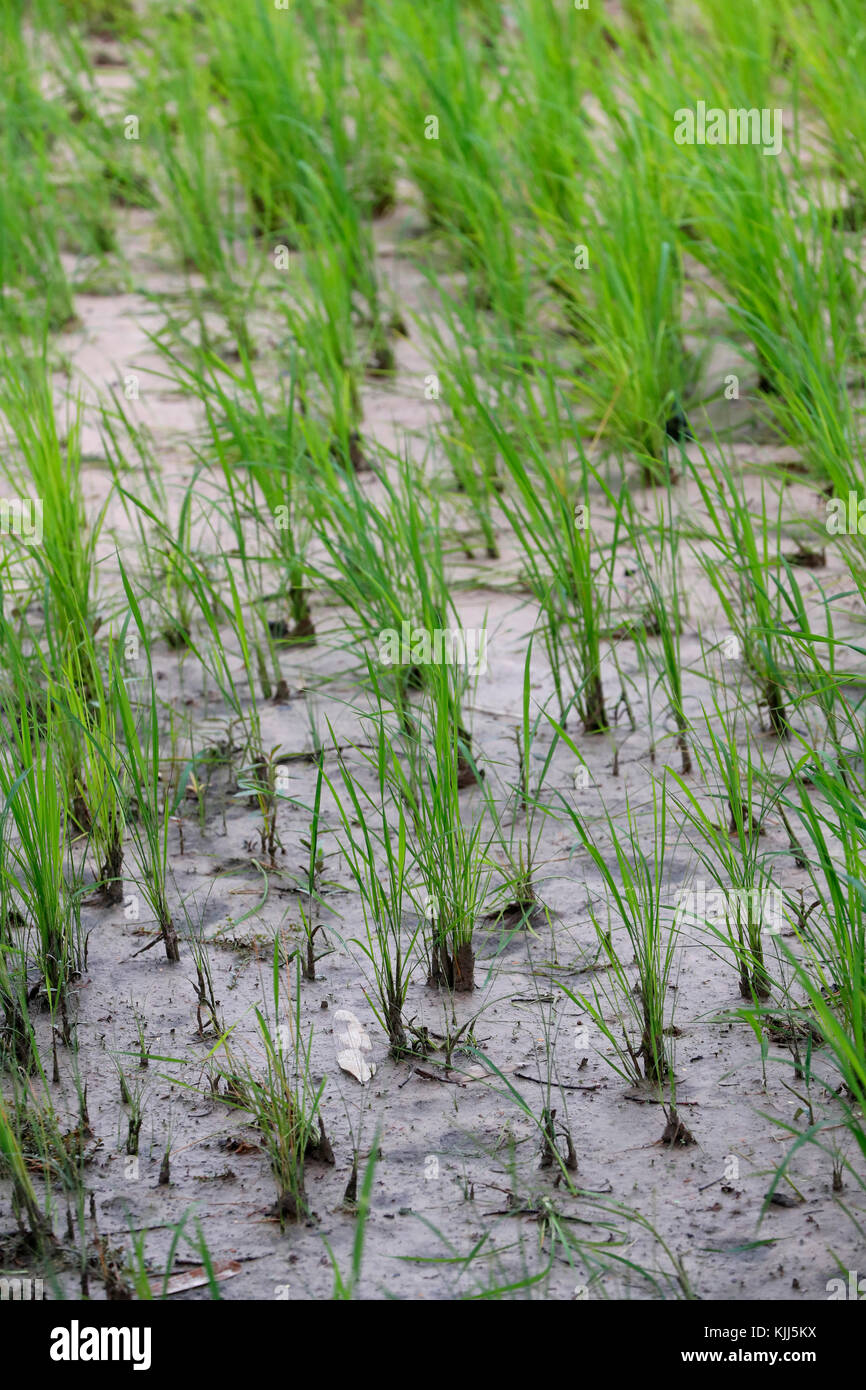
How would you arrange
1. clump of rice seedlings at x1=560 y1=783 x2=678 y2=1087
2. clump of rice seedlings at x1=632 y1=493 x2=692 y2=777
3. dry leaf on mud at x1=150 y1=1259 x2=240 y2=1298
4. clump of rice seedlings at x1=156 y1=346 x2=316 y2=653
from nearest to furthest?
dry leaf on mud at x1=150 y1=1259 x2=240 y2=1298 → clump of rice seedlings at x1=560 y1=783 x2=678 y2=1087 → clump of rice seedlings at x1=632 y1=493 x2=692 y2=777 → clump of rice seedlings at x1=156 y1=346 x2=316 y2=653

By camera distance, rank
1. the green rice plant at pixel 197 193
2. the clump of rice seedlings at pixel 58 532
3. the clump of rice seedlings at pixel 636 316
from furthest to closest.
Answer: the green rice plant at pixel 197 193 → the clump of rice seedlings at pixel 636 316 → the clump of rice seedlings at pixel 58 532

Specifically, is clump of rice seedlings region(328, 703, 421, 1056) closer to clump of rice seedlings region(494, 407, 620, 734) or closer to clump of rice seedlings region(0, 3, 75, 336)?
clump of rice seedlings region(494, 407, 620, 734)

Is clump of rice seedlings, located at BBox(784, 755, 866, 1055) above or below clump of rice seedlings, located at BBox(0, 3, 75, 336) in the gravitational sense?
below

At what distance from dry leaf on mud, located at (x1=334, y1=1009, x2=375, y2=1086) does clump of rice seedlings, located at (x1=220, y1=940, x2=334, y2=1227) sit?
1.8 inches

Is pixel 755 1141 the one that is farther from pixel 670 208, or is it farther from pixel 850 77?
pixel 850 77

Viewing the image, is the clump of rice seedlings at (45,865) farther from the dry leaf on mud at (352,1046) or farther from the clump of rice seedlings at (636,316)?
the clump of rice seedlings at (636,316)

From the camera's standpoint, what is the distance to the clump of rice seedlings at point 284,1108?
150cm

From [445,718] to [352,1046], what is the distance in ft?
→ 1.49

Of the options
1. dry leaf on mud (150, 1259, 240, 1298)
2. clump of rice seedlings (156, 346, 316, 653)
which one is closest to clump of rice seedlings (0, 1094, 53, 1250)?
dry leaf on mud (150, 1259, 240, 1298)

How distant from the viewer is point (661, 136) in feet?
10.9

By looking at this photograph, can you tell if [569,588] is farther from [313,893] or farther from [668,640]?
[313,893]

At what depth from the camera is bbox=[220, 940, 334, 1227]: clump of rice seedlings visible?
150 cm

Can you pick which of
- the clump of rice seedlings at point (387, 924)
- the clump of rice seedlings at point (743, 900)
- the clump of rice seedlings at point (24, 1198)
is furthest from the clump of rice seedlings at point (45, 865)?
the clump of rice seedlings at point (743, 900)

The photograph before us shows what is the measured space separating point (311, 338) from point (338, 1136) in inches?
75.4
